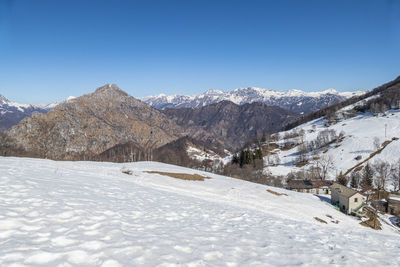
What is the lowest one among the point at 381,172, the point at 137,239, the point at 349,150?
the point at 381,172

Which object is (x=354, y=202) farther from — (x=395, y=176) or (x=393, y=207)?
(x=395, y=176)

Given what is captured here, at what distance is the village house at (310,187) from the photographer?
88.4m

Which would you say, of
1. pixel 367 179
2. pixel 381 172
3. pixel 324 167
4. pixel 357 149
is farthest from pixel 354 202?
pixel 357 149

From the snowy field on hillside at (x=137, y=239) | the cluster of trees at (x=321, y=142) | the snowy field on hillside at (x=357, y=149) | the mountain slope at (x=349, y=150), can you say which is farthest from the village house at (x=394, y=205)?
the cluster of trees at (x=321, y=142)

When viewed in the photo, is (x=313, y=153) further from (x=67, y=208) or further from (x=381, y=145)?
(x=67, y=208)

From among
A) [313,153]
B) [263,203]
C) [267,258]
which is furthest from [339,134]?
[267,258]

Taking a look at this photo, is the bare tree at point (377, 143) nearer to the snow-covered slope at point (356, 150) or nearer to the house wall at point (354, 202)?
the snow-covered slope at point (356, 150)

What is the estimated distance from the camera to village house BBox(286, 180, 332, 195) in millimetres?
88438

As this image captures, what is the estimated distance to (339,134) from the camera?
188 metres

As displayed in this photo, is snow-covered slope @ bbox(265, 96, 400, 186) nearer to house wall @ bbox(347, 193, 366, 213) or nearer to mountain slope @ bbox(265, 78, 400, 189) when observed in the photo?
mountain slope @ bbox(265, 78, 400, 189)

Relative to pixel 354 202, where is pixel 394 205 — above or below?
below

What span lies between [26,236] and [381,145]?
193m

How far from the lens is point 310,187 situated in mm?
93875

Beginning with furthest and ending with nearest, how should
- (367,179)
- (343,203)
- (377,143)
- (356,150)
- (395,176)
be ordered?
(356,150) < (377,143) < (367,179) < (395,176) < (343,203)
